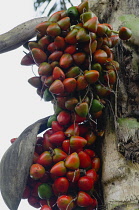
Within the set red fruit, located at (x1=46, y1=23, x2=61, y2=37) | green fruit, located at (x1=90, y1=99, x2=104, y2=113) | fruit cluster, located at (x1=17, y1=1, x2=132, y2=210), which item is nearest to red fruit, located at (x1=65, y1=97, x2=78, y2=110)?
fruit cluster, located at (x1=17, y1=1, x2=132, y2=210)

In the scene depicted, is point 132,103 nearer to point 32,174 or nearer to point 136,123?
point 136,123

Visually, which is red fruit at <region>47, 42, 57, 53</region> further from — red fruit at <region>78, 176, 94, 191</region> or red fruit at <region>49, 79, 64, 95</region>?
red fruit at <region>78, 176, 94, 191</region>

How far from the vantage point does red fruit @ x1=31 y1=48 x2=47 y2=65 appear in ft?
Result: 7.23

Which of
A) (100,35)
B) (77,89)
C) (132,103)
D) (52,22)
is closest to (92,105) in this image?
(77,89)

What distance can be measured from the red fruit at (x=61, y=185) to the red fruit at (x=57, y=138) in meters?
0.23

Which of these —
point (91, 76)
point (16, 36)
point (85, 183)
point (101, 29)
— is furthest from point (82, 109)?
point (16, 36)

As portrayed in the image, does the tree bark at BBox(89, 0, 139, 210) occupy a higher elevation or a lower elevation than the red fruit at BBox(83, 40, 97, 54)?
lower

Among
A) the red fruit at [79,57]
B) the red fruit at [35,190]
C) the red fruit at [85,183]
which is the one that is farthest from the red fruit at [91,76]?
the red fruit at [35,190]

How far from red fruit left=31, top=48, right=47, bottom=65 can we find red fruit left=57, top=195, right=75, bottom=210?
0.85 metres

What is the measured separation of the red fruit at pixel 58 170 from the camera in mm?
1947

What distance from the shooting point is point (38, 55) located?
221 cm

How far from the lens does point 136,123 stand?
2.09 meters

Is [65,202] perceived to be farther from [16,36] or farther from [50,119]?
[16,36]

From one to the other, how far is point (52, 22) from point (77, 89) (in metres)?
0.48
